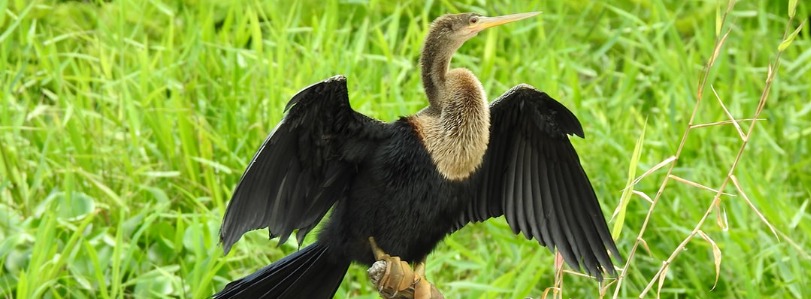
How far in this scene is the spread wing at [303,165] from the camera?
2.57 m

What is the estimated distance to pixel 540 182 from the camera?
289cm

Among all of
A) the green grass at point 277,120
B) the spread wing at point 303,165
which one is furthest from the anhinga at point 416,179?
the green grass at point 277,120

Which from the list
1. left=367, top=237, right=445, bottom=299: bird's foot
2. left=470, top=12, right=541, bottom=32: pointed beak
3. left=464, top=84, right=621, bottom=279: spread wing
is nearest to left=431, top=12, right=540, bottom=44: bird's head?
left=470, top=12, right=541, bottom=32: pointed beak

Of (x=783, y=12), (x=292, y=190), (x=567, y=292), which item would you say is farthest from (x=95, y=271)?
(x=783, y=12)

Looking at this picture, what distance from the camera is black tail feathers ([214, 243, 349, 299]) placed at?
9.03ft

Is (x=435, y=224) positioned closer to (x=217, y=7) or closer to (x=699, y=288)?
(x=699, y=288)

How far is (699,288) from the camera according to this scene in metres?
3.85

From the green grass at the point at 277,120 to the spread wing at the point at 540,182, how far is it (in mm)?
588

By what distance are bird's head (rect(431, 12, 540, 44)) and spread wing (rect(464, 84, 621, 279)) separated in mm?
165

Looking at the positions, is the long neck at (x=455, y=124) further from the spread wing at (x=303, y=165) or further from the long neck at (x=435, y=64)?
the spread wing at (x=303, y=165)

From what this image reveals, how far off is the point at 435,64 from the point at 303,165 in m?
0.35

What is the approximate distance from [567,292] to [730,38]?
2020 mm

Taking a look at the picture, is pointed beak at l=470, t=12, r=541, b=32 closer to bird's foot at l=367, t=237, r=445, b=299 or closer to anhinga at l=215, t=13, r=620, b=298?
anhinga at l=215, t=13, r=620, b=298

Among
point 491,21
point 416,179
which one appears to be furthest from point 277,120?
point 416,179
